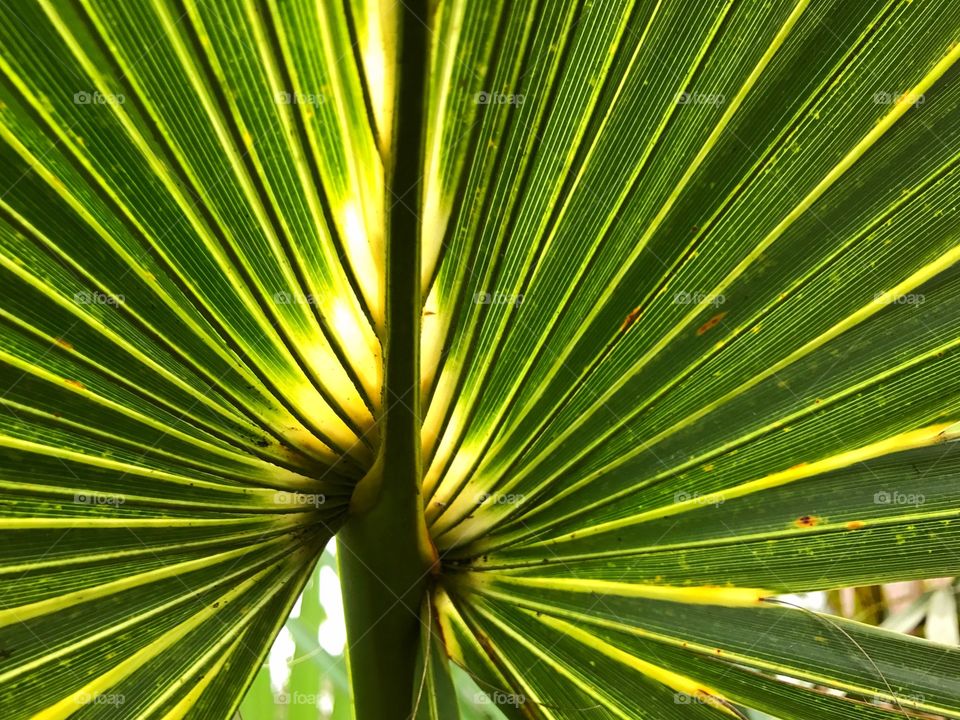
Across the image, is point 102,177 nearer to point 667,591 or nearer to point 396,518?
point 396,518

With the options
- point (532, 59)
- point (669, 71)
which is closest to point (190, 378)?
point (532, 59)

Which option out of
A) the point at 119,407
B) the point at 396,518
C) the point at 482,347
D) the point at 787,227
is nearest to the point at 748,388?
the point at 787,227

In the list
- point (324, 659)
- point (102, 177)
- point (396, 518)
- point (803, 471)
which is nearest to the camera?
point (102, 177)

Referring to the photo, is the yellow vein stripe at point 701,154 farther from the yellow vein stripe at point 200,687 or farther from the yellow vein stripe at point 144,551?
the yellow vein stripe at point 200,687

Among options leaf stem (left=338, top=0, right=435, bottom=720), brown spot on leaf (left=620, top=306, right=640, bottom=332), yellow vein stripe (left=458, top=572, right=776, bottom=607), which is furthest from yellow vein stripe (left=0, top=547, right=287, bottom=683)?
brown spot on leaf (left=620, top=306, right=640, bottom=332)

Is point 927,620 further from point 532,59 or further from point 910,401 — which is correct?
point 532,59

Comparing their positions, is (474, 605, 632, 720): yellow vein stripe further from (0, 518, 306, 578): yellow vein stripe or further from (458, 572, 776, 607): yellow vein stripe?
(0, 518, 306, 578): yellow vein stripe
